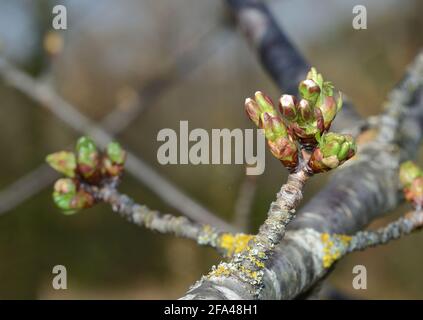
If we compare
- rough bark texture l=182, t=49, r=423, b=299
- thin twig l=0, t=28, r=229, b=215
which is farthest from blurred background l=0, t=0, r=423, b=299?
rough bark texture l=182, t=49, r=423, b=299

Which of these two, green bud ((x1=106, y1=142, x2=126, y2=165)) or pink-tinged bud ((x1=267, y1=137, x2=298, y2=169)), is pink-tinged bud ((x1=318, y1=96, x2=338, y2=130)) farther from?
green bud ((x1=106, y1=142, x2=126, y2=165))

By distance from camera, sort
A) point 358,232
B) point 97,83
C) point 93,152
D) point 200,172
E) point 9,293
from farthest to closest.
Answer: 1. point 97,83
2. point 200,172
3. point 9,293
4. point 93,152
5. point 358,232

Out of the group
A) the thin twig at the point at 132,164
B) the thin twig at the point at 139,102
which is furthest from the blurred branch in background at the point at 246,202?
the thin twig at the point at 139,102

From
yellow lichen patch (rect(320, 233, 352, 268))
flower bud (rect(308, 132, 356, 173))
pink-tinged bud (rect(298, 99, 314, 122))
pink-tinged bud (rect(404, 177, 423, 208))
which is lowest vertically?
yellow lichen patch (rect(320, 233, 352, 268))

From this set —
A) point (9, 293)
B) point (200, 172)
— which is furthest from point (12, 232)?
point (200, 172)

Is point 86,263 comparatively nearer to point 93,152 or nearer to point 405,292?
point 405,292
